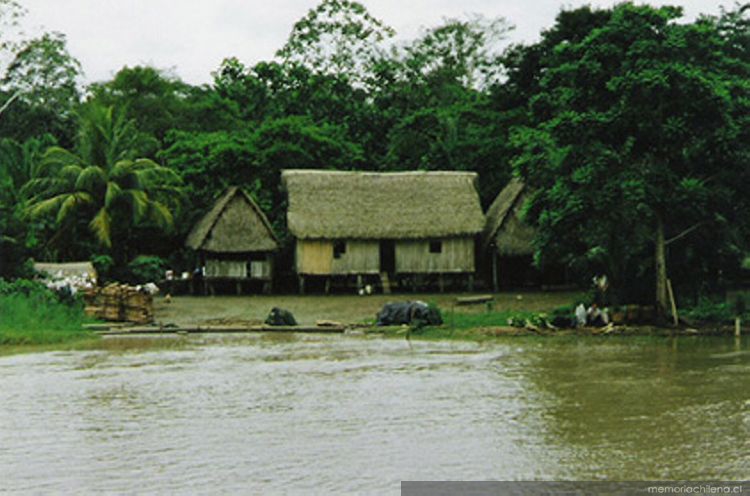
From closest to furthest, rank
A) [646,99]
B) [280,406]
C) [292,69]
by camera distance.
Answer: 1. [280,406]
2. [646,99]
3. [292,69]

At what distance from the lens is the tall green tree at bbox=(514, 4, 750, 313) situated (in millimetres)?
20562

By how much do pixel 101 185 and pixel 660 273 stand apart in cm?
1664

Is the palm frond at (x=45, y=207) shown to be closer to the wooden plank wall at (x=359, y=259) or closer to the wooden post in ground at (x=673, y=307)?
the wooden plank wall at (x=359, y=259)

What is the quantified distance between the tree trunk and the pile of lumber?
461 inches

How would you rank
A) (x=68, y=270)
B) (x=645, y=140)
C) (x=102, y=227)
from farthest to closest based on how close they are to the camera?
(x=102, y=227) < (x=68, y=270) < (x=645, y=140)

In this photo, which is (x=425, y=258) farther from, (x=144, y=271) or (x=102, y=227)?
(x=102, y=227)

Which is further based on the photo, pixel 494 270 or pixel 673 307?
pixel 494 270

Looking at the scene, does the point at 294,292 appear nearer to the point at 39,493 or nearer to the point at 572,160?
the point at 572,160

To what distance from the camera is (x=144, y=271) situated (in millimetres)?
29984

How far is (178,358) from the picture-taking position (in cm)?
1798

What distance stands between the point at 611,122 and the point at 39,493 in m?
15.4

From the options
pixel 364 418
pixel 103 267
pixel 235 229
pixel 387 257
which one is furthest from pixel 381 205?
pixel 364 418

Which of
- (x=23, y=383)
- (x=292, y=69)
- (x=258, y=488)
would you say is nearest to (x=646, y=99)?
(x=23, y=383)

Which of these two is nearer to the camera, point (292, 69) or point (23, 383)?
point (23, 383)
